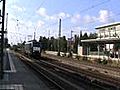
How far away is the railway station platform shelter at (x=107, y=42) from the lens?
6093 cm

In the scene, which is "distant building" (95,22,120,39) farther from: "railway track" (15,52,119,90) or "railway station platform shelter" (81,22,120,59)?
"railway track" (15,52,119,90)

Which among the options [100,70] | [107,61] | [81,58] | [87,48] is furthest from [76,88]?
[87,48]

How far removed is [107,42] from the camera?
60.4m

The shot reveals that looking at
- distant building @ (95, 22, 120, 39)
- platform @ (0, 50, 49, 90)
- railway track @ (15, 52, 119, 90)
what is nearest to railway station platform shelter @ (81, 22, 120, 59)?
distant building @ (95, 22, 120, 39)

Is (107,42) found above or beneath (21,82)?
above

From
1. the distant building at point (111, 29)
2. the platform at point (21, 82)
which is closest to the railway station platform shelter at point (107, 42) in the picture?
the distant building at point (111, 29)

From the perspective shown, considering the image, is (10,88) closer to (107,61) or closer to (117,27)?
(107,61)

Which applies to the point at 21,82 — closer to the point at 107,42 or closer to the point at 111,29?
the point at 107,42

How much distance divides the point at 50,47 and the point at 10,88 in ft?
342

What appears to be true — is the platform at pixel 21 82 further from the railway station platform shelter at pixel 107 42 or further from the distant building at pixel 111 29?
the distant building at pixel 111 29

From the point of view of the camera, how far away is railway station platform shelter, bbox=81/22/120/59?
60928mm

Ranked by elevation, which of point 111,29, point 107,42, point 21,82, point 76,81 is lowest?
point 76,81

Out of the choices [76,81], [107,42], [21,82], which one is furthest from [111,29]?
[21,82]

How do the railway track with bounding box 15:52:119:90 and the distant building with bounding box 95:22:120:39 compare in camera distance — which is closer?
the railway track with bounding box 15:52:119:90
